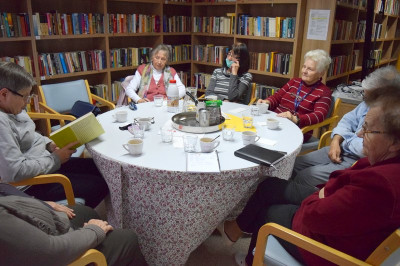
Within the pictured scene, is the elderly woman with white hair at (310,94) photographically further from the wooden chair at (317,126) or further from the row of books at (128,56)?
the row of books at (128,56)

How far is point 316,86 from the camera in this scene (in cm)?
273

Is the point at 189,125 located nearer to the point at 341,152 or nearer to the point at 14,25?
the point at 341,152

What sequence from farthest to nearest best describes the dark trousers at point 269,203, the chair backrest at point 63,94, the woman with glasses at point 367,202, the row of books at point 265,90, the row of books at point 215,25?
the row of books at point 215,25 < the row of books at point 265,90 < the chair backrest at point 63,94 < the dark trousers at point 269,203 < the woman with glasses at point 367,202

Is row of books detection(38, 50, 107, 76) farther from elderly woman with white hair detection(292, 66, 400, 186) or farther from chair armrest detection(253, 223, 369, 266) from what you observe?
chair armrest detection(253, 223, 369, 266)

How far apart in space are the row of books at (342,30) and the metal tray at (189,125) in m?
2.51

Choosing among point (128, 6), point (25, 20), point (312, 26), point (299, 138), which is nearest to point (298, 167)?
point (299, 138)

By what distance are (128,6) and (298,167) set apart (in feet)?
11.0

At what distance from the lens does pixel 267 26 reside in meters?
4.08

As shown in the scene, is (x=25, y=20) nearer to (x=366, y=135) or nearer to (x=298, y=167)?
(x=298, y=167)

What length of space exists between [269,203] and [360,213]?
65 centimetres

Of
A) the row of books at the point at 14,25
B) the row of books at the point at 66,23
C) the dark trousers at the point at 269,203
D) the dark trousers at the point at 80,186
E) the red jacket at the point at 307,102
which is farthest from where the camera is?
the row of books at the point at 66,23

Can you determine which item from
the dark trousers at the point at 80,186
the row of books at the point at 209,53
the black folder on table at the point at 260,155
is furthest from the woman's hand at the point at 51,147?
the row of books at the point at 209,53

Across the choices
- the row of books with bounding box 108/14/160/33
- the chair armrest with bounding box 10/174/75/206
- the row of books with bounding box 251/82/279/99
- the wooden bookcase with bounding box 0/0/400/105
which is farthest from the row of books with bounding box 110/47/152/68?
the chair armrest with bounding box 10/174/75/206

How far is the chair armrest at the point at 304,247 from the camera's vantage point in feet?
3.60
